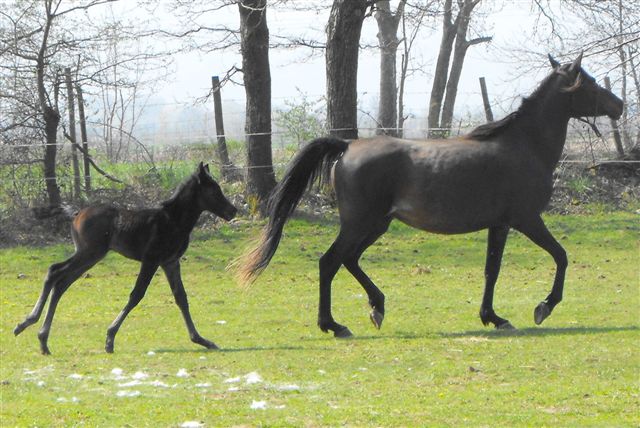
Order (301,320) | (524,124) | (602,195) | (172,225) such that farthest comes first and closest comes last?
(602,195)
(301,320)
(524,124)
(172,225)

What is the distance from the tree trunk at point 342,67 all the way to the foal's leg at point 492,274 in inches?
347

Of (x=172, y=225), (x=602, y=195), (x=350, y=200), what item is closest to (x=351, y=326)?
(x=350, y=200)

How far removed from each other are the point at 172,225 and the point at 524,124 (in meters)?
3.75

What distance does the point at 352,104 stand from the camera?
20.1m

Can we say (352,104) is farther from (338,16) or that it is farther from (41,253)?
(41,253)

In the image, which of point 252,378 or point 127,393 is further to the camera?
point 252,378

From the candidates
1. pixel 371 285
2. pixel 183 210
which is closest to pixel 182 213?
Result: pixel 183 210

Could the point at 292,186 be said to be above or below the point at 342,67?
below

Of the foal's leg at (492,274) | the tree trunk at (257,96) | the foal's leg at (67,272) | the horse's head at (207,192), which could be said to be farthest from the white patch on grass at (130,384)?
the tree trunk at (257,96)

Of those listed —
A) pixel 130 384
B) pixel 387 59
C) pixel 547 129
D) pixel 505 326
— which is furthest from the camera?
pixel 387 59

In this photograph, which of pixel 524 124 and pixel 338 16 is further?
pixel 338 16

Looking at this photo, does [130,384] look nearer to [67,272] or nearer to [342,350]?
[342,350]

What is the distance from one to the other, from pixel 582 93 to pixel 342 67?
8.95 metres

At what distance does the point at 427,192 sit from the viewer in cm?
1082
